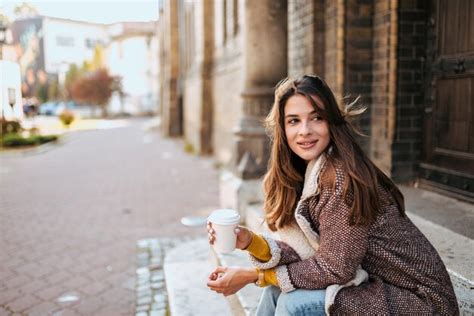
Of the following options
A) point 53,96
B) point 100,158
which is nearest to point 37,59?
point 53,96

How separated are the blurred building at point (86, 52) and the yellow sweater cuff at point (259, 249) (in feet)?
153

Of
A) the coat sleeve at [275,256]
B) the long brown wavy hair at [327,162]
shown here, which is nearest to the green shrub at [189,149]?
the long brown wavy hair at [327,162]

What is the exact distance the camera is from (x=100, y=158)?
12.8m

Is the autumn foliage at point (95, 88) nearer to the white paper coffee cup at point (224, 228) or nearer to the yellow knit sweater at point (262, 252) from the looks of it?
the yellow knit sweater at point (262, 252)

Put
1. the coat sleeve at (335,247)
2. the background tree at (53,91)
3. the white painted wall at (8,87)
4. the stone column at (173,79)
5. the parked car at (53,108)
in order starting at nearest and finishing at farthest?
the coat sleeve at (335,247) → the stone column at (173,79) → the white painted wall at (8,87) → the parked car at (53,108) → the background tree at (53,91)

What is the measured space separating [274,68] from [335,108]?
449cm

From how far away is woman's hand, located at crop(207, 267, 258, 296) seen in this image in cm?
202

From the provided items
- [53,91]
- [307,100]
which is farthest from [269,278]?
[53,91]

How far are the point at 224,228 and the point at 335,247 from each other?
43 cm

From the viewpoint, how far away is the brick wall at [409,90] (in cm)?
382

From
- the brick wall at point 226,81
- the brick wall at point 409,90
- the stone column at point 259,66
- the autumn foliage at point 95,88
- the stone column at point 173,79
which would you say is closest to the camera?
the brick wall at point 409,90

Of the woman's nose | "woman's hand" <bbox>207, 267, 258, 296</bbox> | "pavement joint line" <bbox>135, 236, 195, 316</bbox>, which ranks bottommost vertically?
"pavement joint line" <bbox>135, 236, 195, 316</bbox>

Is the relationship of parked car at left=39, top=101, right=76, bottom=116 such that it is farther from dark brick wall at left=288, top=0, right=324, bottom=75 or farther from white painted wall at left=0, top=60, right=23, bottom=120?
dark brick wall at left=288, top=0, right=324, bottom=75

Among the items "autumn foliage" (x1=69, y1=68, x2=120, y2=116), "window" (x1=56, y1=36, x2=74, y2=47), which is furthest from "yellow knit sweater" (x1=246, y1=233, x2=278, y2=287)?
"window" (x1=56, y1=36, x2=74, y2=47)
